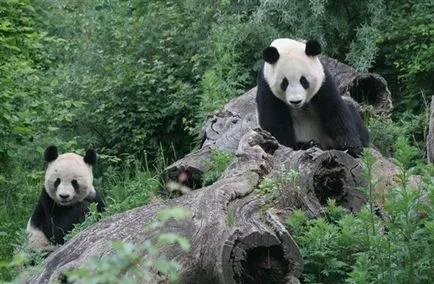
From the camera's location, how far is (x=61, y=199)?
9727 millimetres

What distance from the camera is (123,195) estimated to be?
10289 millimetres

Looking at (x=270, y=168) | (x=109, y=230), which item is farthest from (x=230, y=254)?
(x=270, y=168)

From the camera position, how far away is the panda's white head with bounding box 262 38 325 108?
874cm

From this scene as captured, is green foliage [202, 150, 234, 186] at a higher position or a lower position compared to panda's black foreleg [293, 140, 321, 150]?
higher

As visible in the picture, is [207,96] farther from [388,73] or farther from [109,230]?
[109,230]

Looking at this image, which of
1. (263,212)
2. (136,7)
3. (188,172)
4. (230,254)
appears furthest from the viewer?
(136,7)

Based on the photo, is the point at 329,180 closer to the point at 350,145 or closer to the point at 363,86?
the point at 350,145

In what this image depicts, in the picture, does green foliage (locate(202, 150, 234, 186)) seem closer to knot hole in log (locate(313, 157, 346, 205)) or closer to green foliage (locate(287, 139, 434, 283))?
knot hole in log (locate(313, 157, 346, 205))

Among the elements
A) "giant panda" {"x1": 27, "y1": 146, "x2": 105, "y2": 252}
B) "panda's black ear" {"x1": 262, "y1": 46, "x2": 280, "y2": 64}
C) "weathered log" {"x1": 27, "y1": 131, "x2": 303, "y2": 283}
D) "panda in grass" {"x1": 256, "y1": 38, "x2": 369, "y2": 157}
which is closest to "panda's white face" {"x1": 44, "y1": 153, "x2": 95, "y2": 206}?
"giant panda" {"x1": 27, "y1": 146, "x2": 105, "y2": 252}

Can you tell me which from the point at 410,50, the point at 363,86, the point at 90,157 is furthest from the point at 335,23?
the point at 90,157

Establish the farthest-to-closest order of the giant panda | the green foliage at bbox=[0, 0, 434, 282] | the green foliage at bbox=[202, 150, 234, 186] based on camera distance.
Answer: the green foliage at bbox=[0, 0, 434, 282], the giant panda, the green foliage at bbox=[202, 150, 234, 186]

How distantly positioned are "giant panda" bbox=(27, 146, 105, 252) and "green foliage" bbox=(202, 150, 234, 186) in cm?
155

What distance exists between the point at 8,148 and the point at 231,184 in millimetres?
4602

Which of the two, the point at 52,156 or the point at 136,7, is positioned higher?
the point at 136,7
